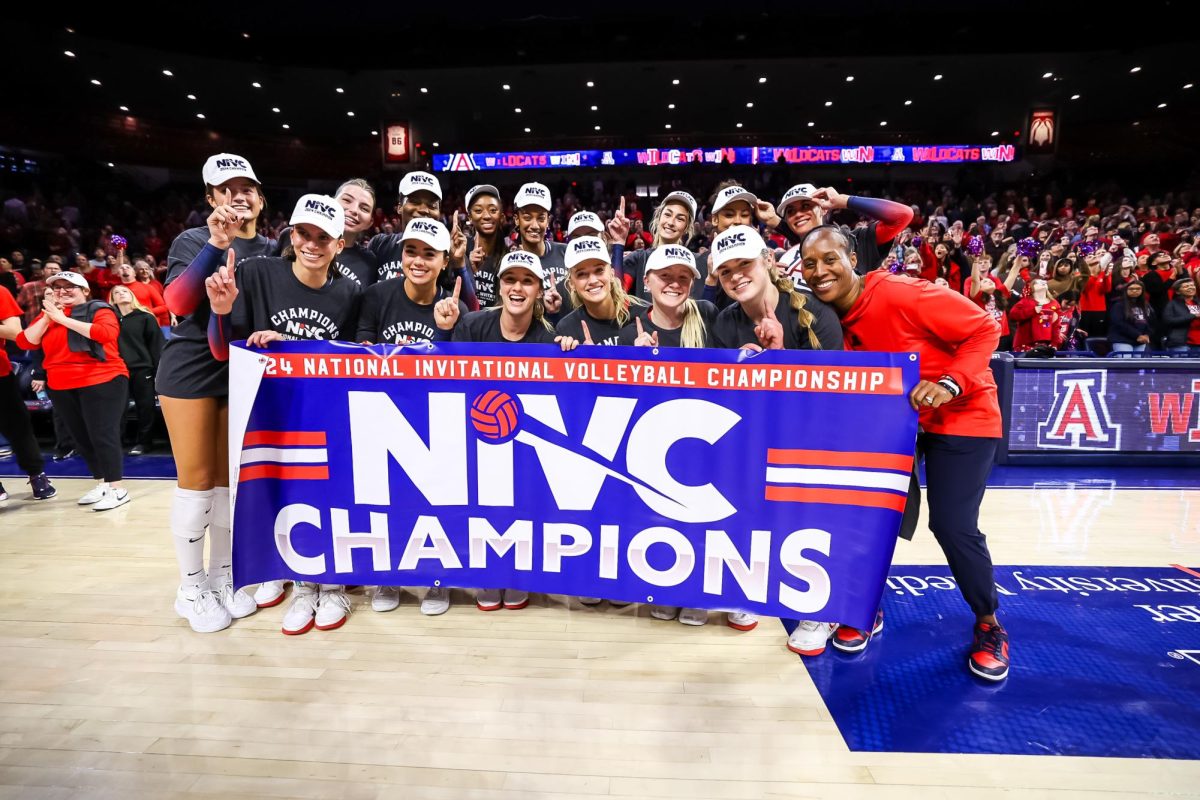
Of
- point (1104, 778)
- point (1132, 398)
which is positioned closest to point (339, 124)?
point (1132, 398)

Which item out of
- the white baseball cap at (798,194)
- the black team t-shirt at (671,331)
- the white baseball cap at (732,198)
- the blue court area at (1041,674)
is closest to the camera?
the blue court area at (1041,674)

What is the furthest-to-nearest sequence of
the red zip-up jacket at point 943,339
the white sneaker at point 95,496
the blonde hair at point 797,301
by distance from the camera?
the white sneaker at point 95,496 → the blonde hair at point 797,301 → the red zip-up jacket at point 943,339

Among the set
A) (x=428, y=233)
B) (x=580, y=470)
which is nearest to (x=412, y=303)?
(x=428, y=233)

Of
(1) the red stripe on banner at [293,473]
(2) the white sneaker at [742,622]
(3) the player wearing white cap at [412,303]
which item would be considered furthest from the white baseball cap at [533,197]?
(2) the white sneaker at [742,622]

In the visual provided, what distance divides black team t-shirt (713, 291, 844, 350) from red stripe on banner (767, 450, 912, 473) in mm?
451

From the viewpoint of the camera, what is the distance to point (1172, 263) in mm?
7523

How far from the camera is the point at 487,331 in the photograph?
2.84 metres

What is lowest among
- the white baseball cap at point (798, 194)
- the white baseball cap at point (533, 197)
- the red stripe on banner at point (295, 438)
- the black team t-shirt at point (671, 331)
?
the red stripe on banner at point (295, 438)

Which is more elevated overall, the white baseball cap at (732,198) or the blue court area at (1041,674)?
the white baseball cap at (732,198)

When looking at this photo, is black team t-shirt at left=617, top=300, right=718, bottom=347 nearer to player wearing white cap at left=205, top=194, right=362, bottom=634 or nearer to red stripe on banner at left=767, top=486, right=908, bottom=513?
red stripe on banner at left=767, top=486, right=908, bottom=513

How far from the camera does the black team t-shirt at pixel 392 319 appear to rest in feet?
9.01

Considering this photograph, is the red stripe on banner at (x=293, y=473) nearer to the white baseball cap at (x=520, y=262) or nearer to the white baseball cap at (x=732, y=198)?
the white baseball cap at (x=520, y=262)

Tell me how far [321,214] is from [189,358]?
0.84 m

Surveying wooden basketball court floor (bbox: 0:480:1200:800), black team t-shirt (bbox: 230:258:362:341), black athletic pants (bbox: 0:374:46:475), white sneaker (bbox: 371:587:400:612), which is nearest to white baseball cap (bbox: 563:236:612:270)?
black team t-shirt (bbox: 230:258:362:341)
